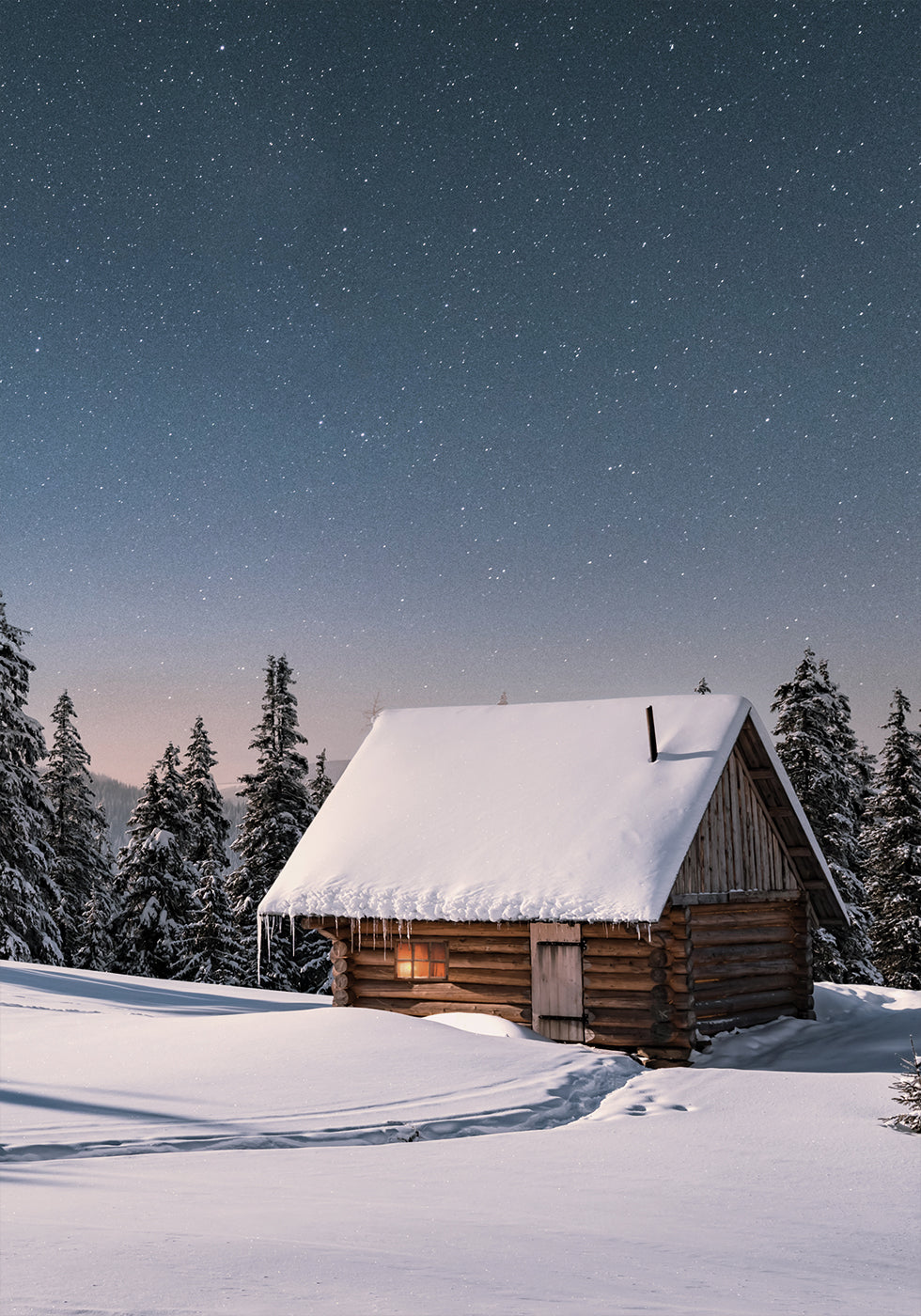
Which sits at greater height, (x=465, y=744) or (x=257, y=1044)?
(x=465, y=744)

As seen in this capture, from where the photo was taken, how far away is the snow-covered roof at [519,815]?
18.5 m

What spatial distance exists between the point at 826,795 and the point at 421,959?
20.0 meters

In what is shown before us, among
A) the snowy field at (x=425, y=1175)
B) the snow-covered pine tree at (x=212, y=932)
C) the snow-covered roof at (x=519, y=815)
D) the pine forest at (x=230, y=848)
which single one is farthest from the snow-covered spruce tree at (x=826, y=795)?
the snow-covered pine tree at (x=212, y=932)

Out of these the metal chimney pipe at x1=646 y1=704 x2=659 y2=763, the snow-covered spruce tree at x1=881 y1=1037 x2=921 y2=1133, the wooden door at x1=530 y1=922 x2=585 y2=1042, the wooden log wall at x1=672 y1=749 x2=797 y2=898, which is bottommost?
the snow-covered spruce tree at x1=881 y1=1037 x2=921 y2=1133

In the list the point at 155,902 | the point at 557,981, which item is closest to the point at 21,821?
the point at 155,902

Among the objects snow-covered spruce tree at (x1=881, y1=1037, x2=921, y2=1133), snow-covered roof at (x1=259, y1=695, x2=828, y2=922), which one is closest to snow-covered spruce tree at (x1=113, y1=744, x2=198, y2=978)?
snow-covered roof at (x1=259, y1=695, x2=828, y2=922)

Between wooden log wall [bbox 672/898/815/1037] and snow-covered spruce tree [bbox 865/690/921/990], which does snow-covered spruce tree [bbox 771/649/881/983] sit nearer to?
snow-covered spruce tree [bbox 865/690/921/990]

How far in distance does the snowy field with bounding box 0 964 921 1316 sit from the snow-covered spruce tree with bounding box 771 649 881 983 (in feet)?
56.6

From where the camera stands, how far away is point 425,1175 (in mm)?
8680

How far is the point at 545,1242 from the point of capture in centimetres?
615

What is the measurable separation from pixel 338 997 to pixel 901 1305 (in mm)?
16274

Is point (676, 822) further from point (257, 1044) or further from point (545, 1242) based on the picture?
point (545, 1242)

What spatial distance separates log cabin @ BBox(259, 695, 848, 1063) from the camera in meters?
18.4

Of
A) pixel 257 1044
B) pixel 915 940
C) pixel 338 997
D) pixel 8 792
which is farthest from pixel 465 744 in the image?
pixel 915 940
